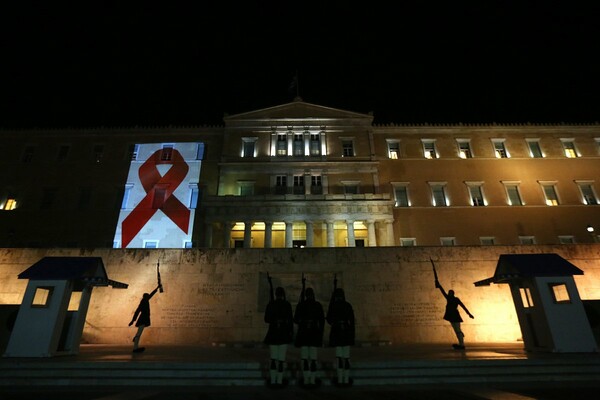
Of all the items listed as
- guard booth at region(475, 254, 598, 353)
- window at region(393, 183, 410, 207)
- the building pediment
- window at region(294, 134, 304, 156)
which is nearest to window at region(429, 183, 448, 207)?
window at region(393, 183, 410, 207)

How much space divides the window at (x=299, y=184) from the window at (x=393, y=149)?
10.3 meters

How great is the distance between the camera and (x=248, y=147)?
37938 mm

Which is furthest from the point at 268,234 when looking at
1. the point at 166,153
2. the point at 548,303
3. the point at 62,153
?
the point at 62,153

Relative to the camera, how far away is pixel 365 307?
1448 cm

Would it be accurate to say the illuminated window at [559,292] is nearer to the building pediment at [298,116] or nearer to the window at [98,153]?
the building pediment at [298,116]

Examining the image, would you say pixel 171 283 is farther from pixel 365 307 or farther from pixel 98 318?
pixel 365 307

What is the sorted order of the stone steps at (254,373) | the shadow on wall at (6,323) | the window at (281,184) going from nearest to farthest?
the stone steps at (254,373) → the shadow on wall at (6,323) → the window at (281,184)

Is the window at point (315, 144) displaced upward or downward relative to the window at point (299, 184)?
upward

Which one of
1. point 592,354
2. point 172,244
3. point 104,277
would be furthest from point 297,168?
point 592,354

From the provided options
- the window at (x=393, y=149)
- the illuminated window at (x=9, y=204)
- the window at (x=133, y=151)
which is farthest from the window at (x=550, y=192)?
the illuminated window at (x=9, y=204)

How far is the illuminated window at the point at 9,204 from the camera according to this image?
114 ft

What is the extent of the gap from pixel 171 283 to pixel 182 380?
8.01 m

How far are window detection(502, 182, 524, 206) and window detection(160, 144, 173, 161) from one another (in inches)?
1413

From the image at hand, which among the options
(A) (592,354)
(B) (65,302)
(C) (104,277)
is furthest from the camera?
(C) (104,277)
